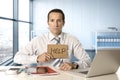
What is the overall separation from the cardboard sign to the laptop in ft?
1.08

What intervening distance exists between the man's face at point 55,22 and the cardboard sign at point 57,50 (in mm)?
359

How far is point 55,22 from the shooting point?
6.23 ft

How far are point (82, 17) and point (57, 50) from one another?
3.96 m

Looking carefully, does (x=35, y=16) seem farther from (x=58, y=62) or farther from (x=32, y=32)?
(x=58, y=62)

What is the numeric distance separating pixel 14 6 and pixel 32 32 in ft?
5.70

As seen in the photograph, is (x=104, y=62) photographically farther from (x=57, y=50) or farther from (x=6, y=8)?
(x=6, y=8)

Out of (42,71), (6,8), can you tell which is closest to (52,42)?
(42,71)

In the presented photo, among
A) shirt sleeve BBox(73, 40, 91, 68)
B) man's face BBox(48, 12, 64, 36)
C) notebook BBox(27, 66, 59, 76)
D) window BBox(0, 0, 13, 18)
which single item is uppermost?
window BBox(0, 0, 13, 18)

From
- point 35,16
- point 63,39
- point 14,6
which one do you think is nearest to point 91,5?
point 35,16

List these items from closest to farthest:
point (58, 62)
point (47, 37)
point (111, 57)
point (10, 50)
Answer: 1. point (111, 57)
2. point (58, 62)
3. point (47, 37)
4. point (10, 50)

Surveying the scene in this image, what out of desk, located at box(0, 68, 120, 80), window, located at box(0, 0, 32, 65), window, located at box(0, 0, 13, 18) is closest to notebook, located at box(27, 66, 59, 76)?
desk, located at box(0, 68, 120, 80)

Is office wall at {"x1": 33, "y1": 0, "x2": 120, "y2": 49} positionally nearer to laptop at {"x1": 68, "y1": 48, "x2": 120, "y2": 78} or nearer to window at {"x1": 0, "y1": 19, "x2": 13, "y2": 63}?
window at {"x1": 0, "y1": 19, "x2": 13, "y2": 63}

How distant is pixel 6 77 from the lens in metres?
1.31

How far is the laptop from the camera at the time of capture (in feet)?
3.97
